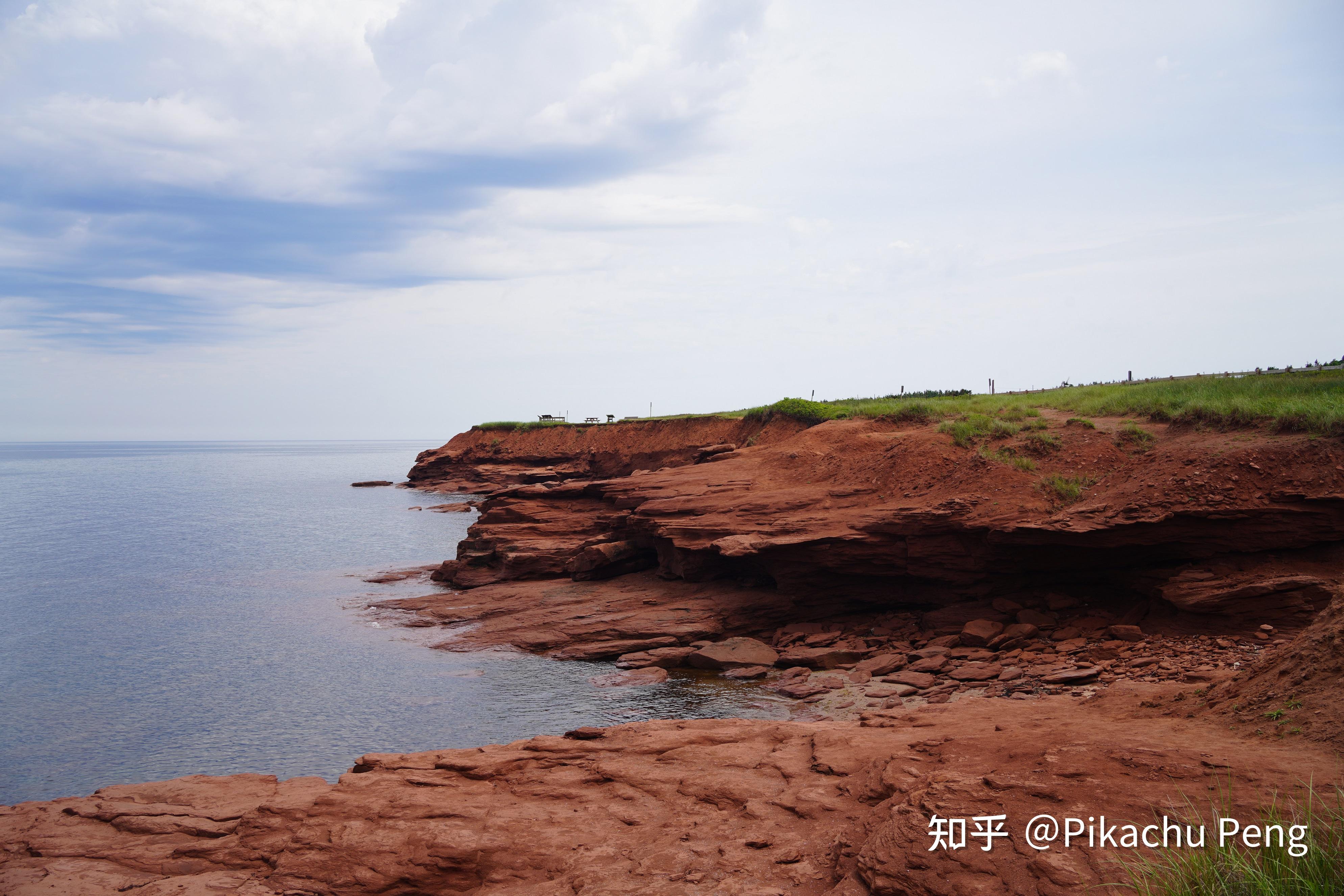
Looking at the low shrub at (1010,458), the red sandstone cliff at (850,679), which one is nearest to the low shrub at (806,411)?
the red sandstone cliff at (850,679)

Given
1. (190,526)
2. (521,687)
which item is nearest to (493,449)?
(190,526)

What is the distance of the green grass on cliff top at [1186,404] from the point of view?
16328mm

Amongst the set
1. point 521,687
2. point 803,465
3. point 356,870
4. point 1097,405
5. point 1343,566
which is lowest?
point 521,687

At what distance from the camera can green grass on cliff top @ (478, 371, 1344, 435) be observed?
1633 centimetres

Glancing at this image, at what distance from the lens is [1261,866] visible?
14.3 feet

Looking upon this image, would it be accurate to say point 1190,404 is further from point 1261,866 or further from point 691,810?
point 1261,866

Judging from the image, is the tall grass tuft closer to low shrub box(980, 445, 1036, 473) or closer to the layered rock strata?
the layered rock strata

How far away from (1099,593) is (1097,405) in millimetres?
7775

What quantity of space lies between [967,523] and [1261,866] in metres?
13.8

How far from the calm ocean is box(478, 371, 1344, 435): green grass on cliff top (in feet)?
42.1

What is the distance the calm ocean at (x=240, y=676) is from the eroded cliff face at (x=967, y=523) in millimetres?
4763

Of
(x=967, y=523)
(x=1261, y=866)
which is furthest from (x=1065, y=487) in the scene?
(x=1261, y=866)

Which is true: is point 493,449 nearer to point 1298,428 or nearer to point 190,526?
point 190,526

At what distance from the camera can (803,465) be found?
24.7 m
